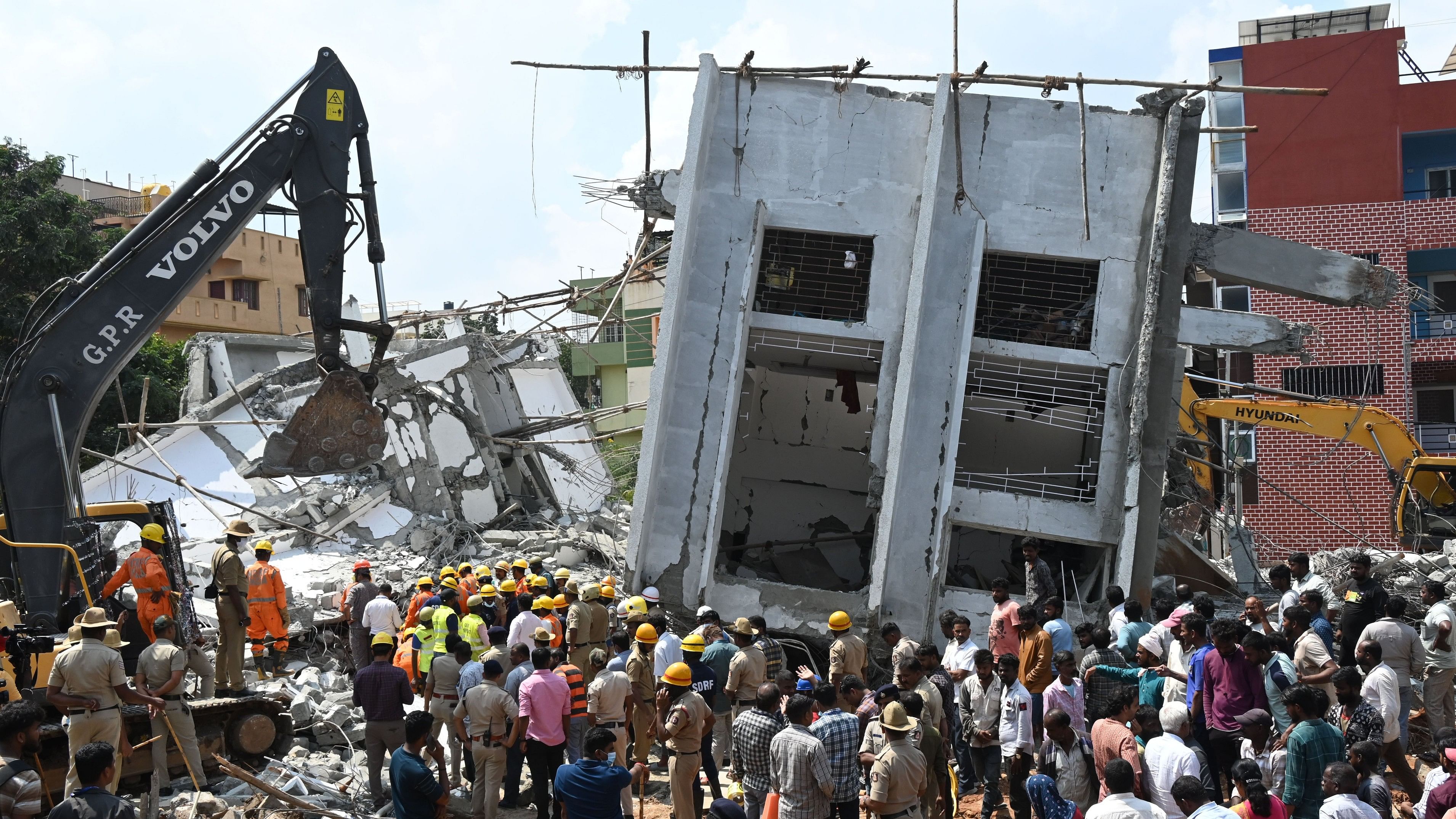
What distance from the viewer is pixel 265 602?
12.0m

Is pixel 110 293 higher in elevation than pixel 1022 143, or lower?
lower

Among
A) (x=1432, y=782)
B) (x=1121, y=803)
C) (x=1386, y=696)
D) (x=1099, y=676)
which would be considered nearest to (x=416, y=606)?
(x=1099, y=676)

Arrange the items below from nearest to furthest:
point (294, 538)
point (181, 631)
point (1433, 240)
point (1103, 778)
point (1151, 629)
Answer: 1. point (1103, 778)
2. point (1151, 629)
3. point (181, 631)
4. point (294, 538)
5. point (1433, 240)

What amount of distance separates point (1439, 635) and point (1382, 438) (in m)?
9.65

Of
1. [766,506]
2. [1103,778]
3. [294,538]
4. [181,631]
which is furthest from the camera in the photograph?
[766,506]

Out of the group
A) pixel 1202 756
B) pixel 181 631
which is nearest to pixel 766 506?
pixel 181 631

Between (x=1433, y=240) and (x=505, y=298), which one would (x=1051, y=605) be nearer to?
(x=505, y=298)

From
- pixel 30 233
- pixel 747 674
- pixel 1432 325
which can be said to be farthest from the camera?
pixel 1432 325

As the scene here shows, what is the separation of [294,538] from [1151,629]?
1276cm

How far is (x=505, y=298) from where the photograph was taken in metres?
18.0

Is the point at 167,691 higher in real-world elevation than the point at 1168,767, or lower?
lower

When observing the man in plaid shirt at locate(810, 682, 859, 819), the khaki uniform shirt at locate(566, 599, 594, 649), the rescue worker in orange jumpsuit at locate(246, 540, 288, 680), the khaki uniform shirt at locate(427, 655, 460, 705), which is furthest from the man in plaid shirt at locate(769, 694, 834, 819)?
the rescue worker in orange jumpsuit at locate(246, 540, 288, 680)

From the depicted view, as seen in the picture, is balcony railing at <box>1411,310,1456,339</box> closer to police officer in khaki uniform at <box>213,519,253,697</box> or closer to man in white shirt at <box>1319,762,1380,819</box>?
man in white shirt at <box>1319,762,1380,819</box>

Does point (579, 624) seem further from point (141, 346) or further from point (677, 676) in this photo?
point (141, 346)
